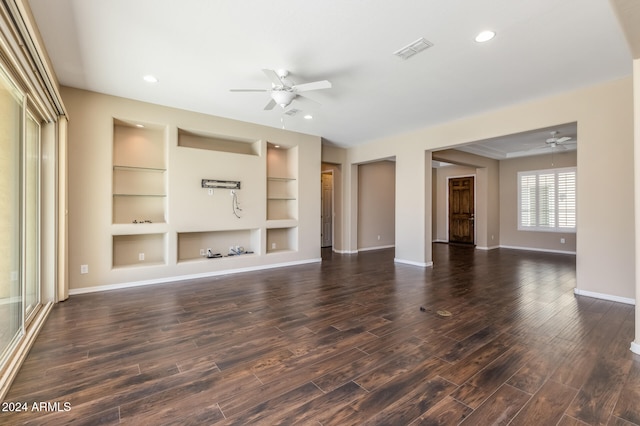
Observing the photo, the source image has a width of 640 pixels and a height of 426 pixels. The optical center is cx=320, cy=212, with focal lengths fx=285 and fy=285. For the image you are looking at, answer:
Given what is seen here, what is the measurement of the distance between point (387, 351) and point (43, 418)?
7.56 ft

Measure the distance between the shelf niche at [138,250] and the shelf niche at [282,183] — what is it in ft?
7.12

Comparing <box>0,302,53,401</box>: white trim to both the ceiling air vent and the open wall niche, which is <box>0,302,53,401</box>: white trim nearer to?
the open wall niche

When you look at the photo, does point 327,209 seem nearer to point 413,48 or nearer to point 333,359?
point 413,48

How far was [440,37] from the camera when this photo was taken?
109 inches

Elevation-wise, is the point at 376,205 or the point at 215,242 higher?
the point at 376,205

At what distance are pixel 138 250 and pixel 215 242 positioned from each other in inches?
51.0

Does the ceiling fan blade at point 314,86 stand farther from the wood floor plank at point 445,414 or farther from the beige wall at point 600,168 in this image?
the beige wall at point 600,168

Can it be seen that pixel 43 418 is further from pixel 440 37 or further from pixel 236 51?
pixel 440 37

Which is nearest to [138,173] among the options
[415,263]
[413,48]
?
[413,48]

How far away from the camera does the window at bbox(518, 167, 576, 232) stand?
24.6ft

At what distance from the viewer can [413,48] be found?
294 centimetres

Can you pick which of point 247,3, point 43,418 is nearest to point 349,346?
point 43,418

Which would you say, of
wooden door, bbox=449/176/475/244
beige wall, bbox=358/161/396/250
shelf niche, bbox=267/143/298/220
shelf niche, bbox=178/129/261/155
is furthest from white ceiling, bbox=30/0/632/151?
wooden door, bbox=449/176/475/244

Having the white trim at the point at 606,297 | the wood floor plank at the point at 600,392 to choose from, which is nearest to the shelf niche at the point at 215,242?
the wood floor plank at the point at 600,392
